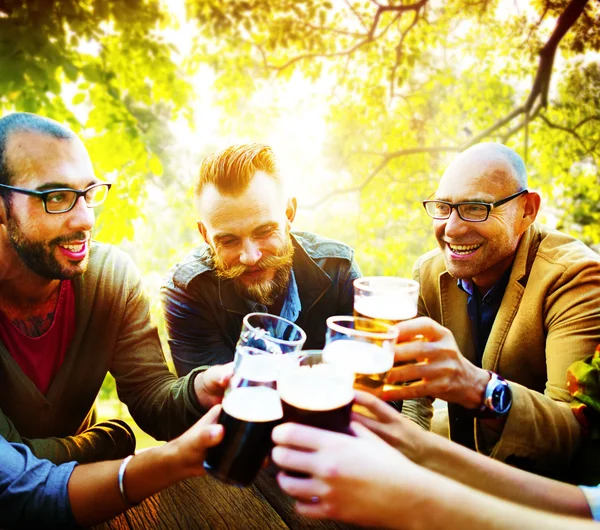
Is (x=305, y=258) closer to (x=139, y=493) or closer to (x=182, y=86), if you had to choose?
(x=139, y=493)

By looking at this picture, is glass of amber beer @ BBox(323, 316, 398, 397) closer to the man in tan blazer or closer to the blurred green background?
the man in tan blazer

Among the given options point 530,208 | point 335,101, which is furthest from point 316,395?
point 335,101

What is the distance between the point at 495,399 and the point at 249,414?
0.92 metres

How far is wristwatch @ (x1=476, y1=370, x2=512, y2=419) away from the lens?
4.66 feet

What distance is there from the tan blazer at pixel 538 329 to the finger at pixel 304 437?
928 millimetres

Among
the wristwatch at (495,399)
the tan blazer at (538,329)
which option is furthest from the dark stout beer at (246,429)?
the tan blazer at (538,329)

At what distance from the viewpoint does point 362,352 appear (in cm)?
102

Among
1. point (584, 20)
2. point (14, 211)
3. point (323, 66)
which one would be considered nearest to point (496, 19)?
point (584, 20)

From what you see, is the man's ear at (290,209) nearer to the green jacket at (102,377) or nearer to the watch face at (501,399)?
the green jacket at (102,377)

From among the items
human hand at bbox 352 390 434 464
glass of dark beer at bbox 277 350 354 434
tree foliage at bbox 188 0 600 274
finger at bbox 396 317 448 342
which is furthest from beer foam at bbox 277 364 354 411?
tree foliage at bbox 188 0 600 274

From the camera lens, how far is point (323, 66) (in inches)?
140

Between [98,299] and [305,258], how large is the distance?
3.50 feet

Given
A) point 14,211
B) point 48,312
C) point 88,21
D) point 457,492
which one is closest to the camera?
point 457,492

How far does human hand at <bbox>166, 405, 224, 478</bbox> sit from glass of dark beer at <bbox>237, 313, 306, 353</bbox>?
22cm
